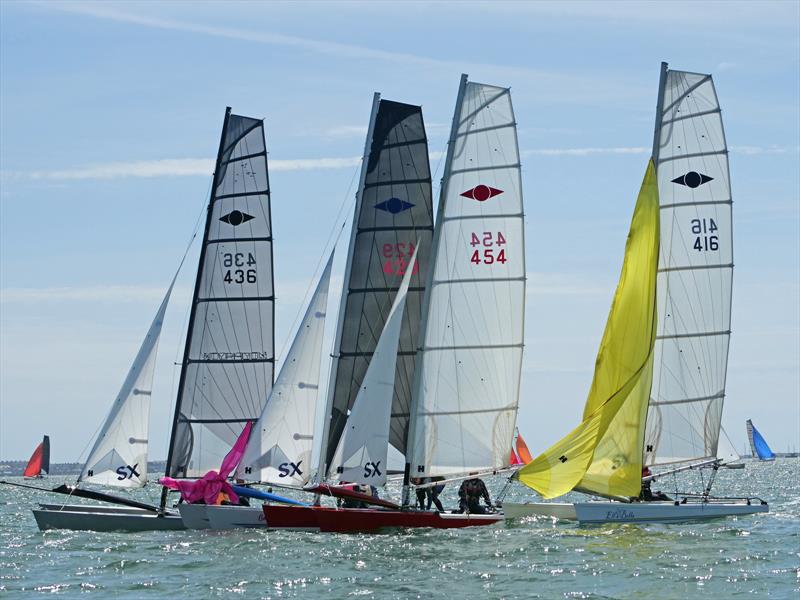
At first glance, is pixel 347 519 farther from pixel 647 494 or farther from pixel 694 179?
pixel 694 179

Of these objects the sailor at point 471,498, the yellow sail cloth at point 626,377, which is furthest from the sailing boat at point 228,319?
the yellow sail cloth at point 626,377

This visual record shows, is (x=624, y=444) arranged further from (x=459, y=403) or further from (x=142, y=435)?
(x=142, y=435)

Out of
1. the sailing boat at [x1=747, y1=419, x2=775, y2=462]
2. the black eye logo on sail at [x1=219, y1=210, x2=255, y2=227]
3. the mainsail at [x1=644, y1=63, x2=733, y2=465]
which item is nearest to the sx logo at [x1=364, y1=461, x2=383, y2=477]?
the mainsail at [x1=644, y1=63, x2=733, y2=465]

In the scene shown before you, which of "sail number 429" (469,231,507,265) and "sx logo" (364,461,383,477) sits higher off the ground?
"sail number 429" (469,231,507,265)

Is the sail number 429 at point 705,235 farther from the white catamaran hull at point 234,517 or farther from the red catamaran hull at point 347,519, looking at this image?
the white catamaran hull at point 234,517

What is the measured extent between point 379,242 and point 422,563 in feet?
31.9

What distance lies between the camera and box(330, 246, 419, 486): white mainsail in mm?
31438

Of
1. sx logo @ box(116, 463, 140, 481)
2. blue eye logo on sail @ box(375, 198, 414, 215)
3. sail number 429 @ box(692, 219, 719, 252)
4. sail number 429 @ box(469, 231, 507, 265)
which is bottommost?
sx logo @ box(116, 463, 140, 481)

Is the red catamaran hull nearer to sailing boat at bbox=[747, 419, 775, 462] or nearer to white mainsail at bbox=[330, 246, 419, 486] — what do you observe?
white mainsail at bbox=[330, 246, 419, 486]

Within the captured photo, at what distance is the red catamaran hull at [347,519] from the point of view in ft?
99.8

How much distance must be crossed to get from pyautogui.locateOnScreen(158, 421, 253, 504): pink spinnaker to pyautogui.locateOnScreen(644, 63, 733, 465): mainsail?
10627mm

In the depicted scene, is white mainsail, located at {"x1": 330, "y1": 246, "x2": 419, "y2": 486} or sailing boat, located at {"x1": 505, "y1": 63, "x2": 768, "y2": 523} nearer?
white mainsail, located at {"x1": 330, "y1": 246, "x2": 419, "y2": 486}

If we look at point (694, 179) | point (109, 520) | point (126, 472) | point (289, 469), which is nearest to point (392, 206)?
point (289, 469)

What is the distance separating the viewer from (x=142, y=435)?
33.8 m
